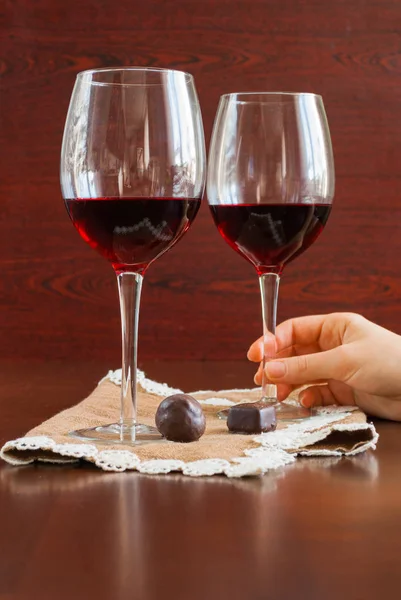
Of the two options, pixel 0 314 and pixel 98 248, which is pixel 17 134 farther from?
pixel 98 248

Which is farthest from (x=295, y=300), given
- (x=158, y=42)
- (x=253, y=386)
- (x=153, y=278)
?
(x=253, y=386)

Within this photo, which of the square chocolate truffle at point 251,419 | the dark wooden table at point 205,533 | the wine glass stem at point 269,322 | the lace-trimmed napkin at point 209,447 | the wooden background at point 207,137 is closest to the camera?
the dark wooden table at point 205,533

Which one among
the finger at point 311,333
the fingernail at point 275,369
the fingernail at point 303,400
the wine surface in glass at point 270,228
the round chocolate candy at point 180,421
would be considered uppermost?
the wine surface in glass at point 270,228


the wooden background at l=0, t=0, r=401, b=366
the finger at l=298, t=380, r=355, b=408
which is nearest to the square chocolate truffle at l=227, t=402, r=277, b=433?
the finger at l=298, t=380, r=355, b=408

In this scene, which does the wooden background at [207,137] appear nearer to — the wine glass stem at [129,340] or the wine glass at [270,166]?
the wine glass at [270,166]

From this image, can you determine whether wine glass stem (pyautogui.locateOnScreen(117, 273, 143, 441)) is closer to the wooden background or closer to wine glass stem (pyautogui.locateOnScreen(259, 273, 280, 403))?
wine glass stem (pyautogui.locateOnScreen(259, 273, 280, 403))

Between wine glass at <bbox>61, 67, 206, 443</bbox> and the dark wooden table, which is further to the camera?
wine glass at <bbox>61, 67, 206, 443</bbox>

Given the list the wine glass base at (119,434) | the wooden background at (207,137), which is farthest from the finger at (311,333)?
the wooden background at (207,137)
